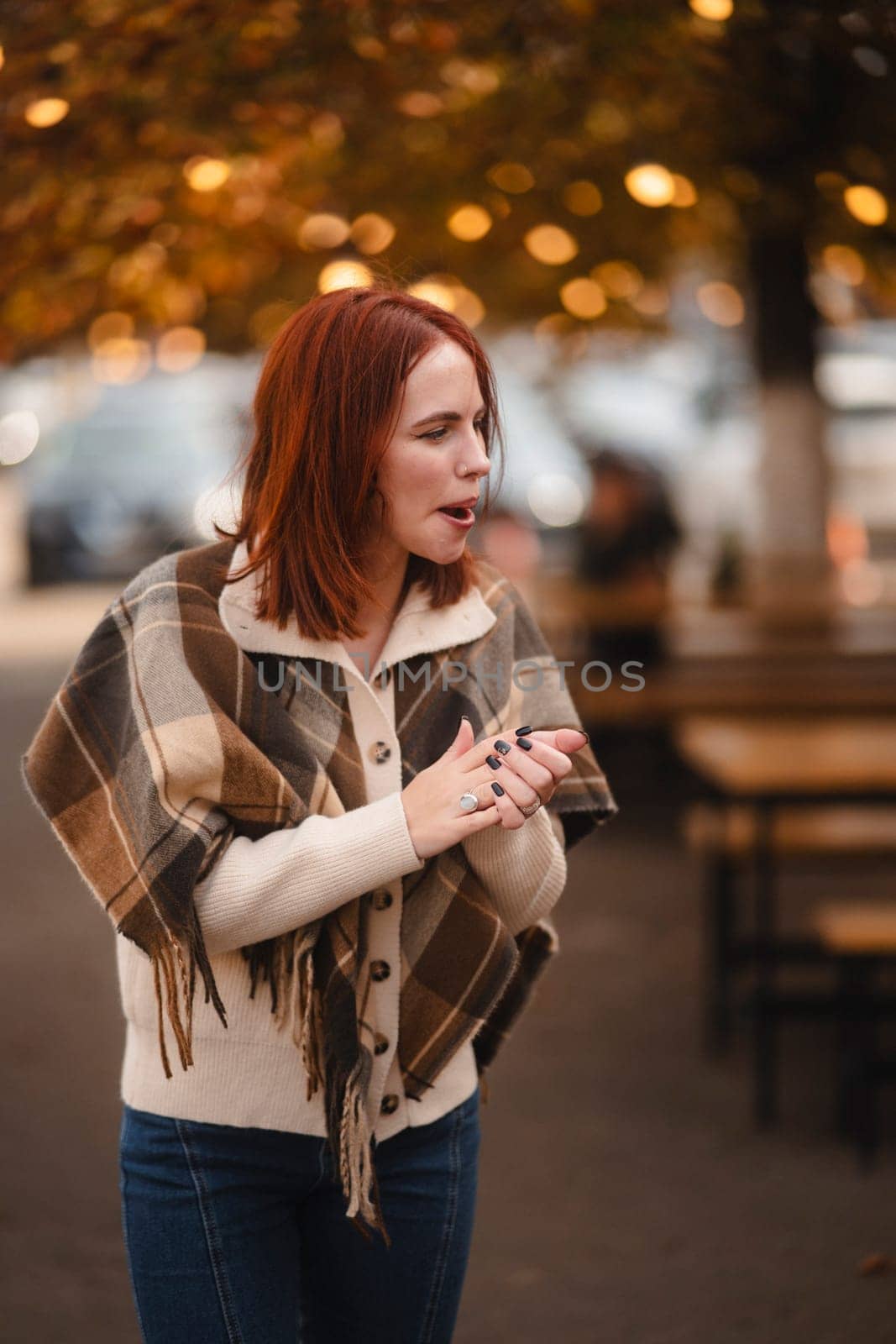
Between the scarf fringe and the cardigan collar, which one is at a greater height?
the cardigan collar

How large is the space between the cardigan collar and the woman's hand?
0.82 feet

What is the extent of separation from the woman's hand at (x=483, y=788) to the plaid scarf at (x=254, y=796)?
3.3 inches

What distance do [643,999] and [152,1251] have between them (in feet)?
13.8

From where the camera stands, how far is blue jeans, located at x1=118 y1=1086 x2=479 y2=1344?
80.7 inches

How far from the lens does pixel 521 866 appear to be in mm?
2170

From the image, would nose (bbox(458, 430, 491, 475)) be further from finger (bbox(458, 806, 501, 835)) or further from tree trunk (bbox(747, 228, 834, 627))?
tree trunk (bbox(747, 228, 834, 627))

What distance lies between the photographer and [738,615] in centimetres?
1052

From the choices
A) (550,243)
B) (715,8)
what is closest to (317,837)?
(715,8)

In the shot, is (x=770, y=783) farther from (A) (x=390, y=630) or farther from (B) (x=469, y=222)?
(B) (x=469, y=222)

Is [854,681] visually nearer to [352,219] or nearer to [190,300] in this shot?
[352,219]

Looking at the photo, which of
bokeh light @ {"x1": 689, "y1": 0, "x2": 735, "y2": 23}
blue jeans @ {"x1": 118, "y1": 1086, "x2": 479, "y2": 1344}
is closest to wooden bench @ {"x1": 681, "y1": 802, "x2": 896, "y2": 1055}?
bokeh light @ {"x1": 689, "y1": 0, "x2": 735, "y2": 23}

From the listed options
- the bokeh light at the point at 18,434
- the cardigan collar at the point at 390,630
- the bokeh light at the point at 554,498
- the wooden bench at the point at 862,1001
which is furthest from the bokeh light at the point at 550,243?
the bokeh light at the point at 18,434

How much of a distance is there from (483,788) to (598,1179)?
118 inches

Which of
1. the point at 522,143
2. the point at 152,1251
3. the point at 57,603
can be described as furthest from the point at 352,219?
the point at 57,603
